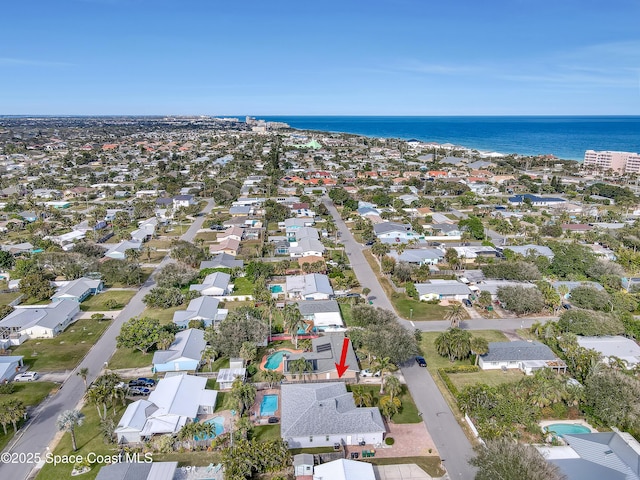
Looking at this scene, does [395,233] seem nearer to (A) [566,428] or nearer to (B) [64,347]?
(A) [566,428]

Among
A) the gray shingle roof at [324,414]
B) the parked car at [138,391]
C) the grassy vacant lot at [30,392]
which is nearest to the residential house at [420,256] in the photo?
the gray shingle roof at [324,414]

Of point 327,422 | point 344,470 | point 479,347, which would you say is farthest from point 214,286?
point 344,470

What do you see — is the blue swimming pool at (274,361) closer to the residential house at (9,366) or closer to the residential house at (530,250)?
the residential house at (9,366)

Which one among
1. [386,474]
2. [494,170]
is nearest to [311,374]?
[386,474]

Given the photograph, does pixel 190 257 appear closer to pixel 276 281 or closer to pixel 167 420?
pixel 276 281

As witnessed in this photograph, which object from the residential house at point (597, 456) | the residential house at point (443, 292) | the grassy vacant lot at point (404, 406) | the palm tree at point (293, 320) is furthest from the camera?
the residential house at point (443, 292)
